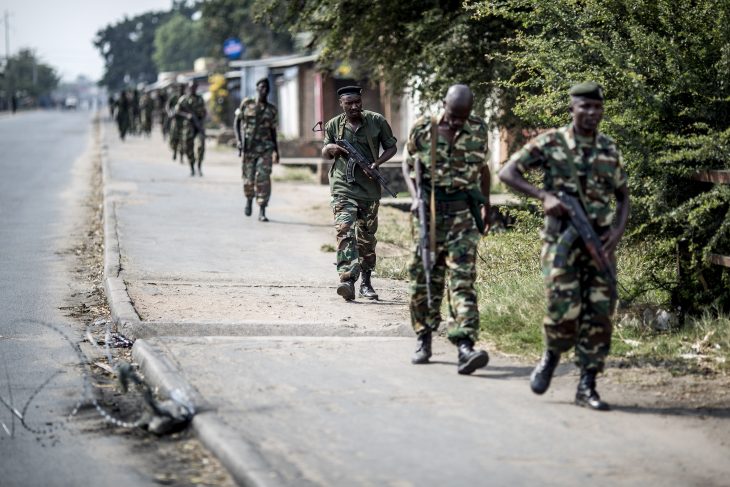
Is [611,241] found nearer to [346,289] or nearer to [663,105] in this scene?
[663,105]

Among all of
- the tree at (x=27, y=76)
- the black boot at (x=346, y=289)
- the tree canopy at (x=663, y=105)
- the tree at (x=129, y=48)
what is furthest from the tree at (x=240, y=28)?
the tree at (x=129, y=48)

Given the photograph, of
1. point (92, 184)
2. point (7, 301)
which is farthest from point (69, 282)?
point (92, 184)

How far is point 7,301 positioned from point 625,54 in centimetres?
544

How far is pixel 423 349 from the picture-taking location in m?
7.21

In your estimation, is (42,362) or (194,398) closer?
(194,398)

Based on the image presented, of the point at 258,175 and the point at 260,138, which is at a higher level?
the point at 260,138

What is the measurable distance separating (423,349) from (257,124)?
338 inches

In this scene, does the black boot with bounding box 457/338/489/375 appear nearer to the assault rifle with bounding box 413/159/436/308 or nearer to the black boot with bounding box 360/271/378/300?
the assault rifle with bounding box 413/159/436/308

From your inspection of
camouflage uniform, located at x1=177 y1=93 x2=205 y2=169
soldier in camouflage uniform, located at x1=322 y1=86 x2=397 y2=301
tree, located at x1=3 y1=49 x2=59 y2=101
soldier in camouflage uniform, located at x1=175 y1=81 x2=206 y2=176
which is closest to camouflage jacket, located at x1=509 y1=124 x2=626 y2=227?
soldier in camouflage uniform, located at x1=322 y1=86 x2=397 y2=301

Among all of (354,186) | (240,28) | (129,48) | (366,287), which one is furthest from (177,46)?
(354,186)

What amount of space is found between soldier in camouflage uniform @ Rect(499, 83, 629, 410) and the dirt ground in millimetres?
2002

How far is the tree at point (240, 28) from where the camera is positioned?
2522 inches

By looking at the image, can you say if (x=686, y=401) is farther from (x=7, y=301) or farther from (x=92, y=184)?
(x=92, y=184)

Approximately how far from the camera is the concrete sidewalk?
511cm
